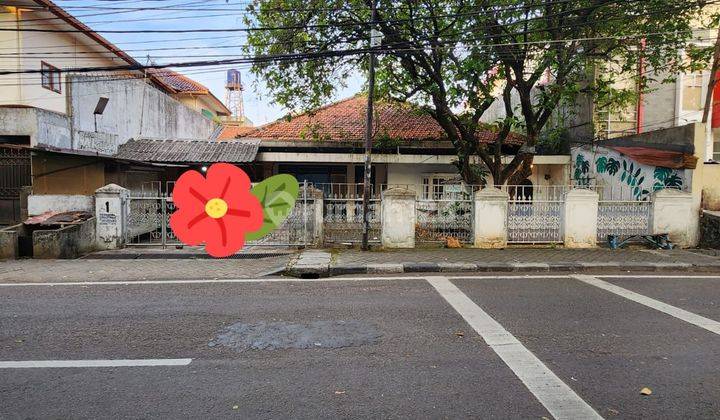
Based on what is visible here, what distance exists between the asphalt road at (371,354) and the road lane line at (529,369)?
16 mm

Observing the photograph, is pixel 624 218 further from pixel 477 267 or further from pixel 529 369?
pixel 529 369

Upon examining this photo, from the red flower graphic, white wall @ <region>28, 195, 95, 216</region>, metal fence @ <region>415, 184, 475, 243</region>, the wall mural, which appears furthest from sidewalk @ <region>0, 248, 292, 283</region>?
the wall mural

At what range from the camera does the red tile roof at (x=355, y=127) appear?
53.6 feet

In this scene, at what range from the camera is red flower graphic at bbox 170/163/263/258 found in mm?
9906

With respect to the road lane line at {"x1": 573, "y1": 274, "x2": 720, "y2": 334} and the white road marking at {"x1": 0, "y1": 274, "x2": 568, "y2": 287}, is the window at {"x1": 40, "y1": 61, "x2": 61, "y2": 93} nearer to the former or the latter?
the white road marking at {"x1": 0, "y1": 274, "x2": 568, "y2": 287}

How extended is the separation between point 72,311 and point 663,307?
307 inches

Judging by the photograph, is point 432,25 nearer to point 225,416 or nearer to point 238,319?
point 238,319

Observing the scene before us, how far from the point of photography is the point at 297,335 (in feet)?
16.6

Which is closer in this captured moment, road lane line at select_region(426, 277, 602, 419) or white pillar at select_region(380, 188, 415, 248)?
road lane line at select_region(426, 277, 602, 419)

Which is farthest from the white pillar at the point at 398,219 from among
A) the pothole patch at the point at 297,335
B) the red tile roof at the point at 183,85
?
the red tile roof at the point at 183,85

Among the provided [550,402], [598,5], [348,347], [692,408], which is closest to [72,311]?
[348,347]

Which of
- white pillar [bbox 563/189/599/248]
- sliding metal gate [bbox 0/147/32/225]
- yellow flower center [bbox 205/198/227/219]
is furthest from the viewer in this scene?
sliding metal gate [bbox 0/147/32/225]

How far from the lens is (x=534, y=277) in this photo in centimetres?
853

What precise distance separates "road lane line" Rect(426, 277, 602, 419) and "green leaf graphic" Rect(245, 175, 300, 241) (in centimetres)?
570
